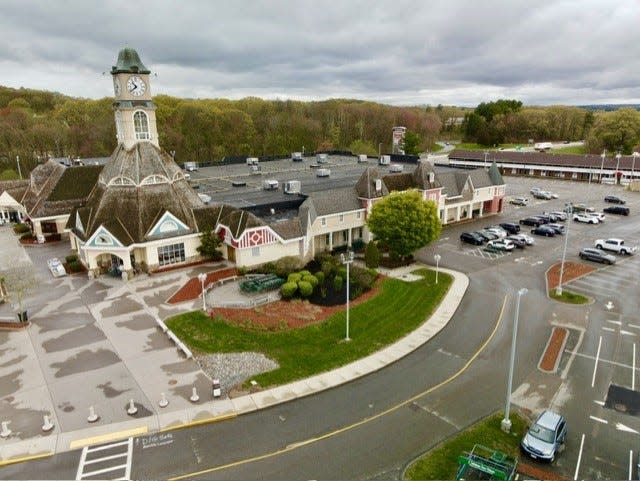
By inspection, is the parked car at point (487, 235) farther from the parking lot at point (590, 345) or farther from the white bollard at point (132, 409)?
the white bollard at point (132, 409)

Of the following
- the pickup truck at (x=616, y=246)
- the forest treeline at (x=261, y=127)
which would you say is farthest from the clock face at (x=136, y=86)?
the forest treeline at (x=261, y=127)

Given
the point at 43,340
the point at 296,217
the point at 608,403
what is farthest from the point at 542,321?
the point at 43,340

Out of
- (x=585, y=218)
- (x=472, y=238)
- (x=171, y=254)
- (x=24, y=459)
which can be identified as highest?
(x=171, y=254)

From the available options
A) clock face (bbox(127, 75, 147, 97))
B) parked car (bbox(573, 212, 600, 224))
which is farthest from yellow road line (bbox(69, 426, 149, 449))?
parked car (bbox(573, 212, 600, 224))

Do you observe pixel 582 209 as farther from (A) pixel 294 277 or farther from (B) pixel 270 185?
(A) pixel 294 277

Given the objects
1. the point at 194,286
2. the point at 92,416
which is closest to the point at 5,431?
the point at 92,416
